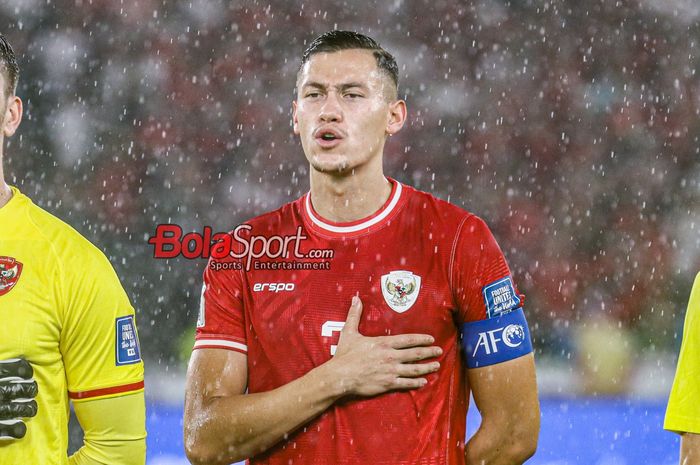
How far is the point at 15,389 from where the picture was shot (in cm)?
229

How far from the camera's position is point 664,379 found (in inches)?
330

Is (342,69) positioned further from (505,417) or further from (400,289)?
(505,417)

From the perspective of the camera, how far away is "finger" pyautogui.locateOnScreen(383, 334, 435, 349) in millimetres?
2535

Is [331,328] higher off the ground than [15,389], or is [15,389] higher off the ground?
[331,328]

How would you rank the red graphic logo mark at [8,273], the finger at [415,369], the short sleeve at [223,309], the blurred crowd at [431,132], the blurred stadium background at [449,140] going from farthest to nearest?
the blurred crowd at [431,132]
the blurred stadium background at [449,140]
the short sleeve at [223,309]
the finger at [415,369]
the red graphic logo mark at [8,273]

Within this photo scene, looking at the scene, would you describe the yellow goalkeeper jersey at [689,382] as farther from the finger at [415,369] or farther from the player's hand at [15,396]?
the player's hand at [15,396]

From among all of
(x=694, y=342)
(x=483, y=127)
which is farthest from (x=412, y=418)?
(x=483, y=127)

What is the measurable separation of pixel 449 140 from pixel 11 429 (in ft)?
25.4

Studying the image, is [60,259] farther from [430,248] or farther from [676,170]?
[676,170]

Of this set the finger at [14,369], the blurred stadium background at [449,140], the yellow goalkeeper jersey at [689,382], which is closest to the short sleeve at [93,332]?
the finger at [14,369]

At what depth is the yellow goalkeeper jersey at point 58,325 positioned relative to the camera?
7.71ft

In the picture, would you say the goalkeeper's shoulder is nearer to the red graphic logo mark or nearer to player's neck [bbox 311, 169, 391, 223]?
Result: the red graphic logo mark

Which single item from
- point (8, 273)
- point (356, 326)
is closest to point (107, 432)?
point (8, 273)

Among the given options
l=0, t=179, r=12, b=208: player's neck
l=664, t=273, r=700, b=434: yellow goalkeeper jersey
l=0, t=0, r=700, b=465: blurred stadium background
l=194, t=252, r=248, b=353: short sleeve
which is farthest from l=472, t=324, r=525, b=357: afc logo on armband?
l=0, t=0, r=700, b=465: blurred stadium background
